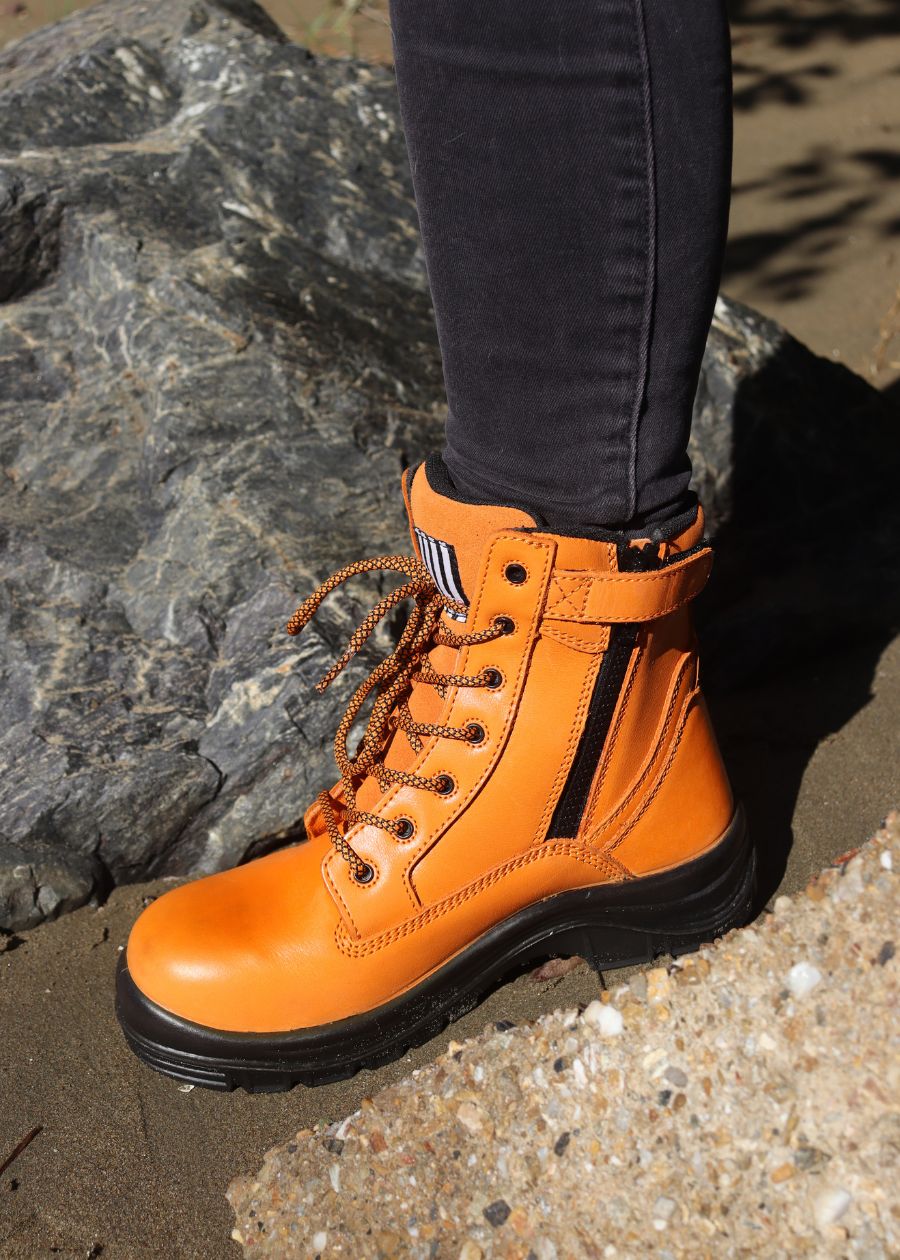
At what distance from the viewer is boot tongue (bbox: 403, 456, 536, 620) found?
118 cm

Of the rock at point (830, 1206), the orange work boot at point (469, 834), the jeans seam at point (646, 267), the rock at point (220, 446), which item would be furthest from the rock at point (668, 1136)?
the rock at point (220, 446)

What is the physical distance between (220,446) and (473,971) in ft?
3.09

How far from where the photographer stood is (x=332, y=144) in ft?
7.56

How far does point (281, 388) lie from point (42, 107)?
0.91 meters

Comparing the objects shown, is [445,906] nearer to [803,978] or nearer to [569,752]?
[569,752]

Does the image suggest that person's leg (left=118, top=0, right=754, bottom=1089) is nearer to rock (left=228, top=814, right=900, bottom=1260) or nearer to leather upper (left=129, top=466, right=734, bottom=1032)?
leather upper (left=129, top=466, right=734, bottom=1032)

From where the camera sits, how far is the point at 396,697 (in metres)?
1.36

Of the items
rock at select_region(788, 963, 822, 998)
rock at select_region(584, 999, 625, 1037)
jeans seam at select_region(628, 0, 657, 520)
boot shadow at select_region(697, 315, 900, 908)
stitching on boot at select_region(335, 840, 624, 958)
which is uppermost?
jeans seam at select_region(628, 0, 657, 520)

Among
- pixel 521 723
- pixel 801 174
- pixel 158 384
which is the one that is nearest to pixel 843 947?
pixel 521 723

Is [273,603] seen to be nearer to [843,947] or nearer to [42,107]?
[843,947]

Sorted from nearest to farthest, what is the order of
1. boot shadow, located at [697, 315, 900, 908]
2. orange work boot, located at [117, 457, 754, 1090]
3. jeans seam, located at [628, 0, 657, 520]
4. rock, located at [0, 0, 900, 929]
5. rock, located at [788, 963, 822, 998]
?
1. jeans seam, located at [628, 0, 657, 520]
2. rock, located at [788, 963, 822, 998]
3. orange work boot, located at [117, 457, 754, 1090]
4. rock, located at [0, 0, 900, 929]
5. boot shadow, located at [697, 315, 900, 908]

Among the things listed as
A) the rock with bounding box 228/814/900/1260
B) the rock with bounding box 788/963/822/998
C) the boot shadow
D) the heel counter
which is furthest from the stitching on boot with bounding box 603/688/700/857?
the boot shadow

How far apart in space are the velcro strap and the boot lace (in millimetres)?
123

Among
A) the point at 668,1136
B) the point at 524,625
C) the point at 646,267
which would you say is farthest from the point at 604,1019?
the point at 646,267
